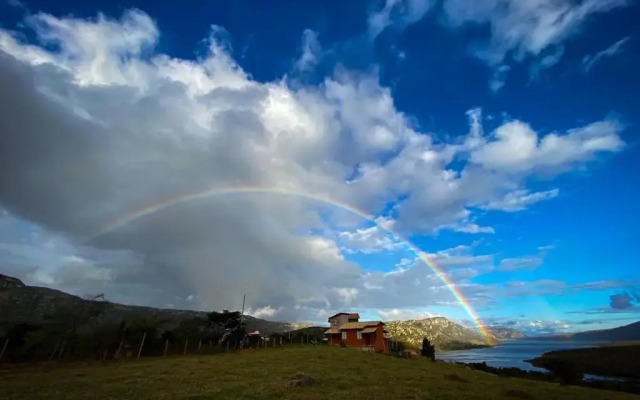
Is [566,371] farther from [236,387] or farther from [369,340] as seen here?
[236,387]

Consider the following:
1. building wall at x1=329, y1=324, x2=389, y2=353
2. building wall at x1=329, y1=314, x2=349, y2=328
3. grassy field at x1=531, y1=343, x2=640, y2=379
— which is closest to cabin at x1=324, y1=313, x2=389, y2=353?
building wall at x1=329, y1=324, x2=389, y2=353

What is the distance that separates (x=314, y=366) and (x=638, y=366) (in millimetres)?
133891

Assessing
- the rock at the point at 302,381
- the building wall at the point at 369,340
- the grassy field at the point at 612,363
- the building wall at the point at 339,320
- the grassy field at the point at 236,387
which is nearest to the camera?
the grassy field at the point at 236,387

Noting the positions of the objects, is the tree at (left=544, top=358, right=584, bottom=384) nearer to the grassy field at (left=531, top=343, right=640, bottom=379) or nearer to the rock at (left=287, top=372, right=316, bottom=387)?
the grassy field at (left=531, top=343, right=640, bottom=379)

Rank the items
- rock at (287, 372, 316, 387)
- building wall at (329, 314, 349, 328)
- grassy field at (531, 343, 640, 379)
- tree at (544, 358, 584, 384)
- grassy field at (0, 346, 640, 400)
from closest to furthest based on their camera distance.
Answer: grassy field at (0, 346, 640, 400), rock at (287, 372, 316, 387), tree at (544, 358, 584, 384), grassy field at (531, 343, 640, 379), building wall at (329, 314, 349, 328)

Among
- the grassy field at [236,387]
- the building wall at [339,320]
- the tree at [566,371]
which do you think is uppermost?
the building wall at [339,320]

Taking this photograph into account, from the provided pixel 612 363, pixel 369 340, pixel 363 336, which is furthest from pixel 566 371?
pixel 612 363

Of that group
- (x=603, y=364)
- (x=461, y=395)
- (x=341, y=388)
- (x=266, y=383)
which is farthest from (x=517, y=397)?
(x=603, y=364)

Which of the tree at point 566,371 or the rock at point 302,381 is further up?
the tree at point 566,371

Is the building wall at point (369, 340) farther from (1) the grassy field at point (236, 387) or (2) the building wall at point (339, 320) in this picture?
(1) the grassy field at point (236, 387)

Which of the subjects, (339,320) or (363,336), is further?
(339,320)

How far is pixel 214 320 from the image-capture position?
355 feet

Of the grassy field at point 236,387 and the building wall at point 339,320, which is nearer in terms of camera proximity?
the grassy field at point 236,387

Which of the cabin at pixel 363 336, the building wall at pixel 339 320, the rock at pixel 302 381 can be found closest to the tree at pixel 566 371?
the cabin at pixel 363 336
